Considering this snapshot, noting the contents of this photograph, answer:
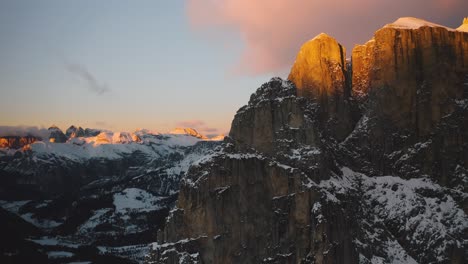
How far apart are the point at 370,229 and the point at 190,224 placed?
43.4 m

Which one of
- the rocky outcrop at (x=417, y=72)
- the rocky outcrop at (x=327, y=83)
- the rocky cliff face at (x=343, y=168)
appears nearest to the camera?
the rocky cliff face at (x=343, y=168)

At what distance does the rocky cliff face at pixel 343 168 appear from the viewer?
13738 centimetres

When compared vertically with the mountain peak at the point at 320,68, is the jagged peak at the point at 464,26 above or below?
above

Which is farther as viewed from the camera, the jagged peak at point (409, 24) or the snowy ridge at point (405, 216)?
the jagged peak at point (409, 24)

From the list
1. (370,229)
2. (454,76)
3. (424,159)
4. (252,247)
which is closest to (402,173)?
(424,159)

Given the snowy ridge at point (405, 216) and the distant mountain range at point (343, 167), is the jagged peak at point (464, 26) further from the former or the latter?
the snowy ridge at point (405, 216)

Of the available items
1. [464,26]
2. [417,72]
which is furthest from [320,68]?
[464,26]

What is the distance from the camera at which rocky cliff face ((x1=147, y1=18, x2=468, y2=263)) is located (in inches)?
5408

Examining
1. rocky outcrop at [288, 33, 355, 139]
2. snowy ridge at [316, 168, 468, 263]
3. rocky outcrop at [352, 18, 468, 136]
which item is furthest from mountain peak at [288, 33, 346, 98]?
snowy ridge at [316, 168, 468, 263]

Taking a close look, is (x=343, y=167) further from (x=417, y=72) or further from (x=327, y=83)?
(x=417, y=72)

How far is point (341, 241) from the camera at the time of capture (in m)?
133

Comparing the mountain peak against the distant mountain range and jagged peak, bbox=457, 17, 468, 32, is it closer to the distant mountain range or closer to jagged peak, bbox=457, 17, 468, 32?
the distant mountain range

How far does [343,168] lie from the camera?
15338cm

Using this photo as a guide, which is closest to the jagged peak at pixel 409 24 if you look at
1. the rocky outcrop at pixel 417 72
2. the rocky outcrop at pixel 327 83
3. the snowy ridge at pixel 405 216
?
the rocky outcrop at pixel 417 72
